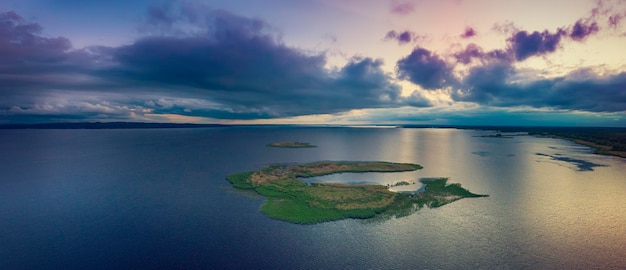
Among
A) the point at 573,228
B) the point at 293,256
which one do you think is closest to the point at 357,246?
the point at 293,256

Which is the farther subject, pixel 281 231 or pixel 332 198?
pixel 332 198

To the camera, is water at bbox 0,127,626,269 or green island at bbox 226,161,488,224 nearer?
water at bbox 0,127,626,269

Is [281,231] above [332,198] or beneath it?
beneath

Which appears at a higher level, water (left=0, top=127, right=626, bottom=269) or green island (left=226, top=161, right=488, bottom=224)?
green island (left=226, top=161, right=488, bottom=224)

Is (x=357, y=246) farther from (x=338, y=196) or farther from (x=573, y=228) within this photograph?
(x=573, y=228)

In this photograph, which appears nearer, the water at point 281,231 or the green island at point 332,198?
the water at point 281,231

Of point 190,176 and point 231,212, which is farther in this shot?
point 190,176

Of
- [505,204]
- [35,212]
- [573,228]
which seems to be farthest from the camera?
[505,204]

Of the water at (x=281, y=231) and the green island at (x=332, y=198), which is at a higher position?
the green island at (x=332, y=198)
